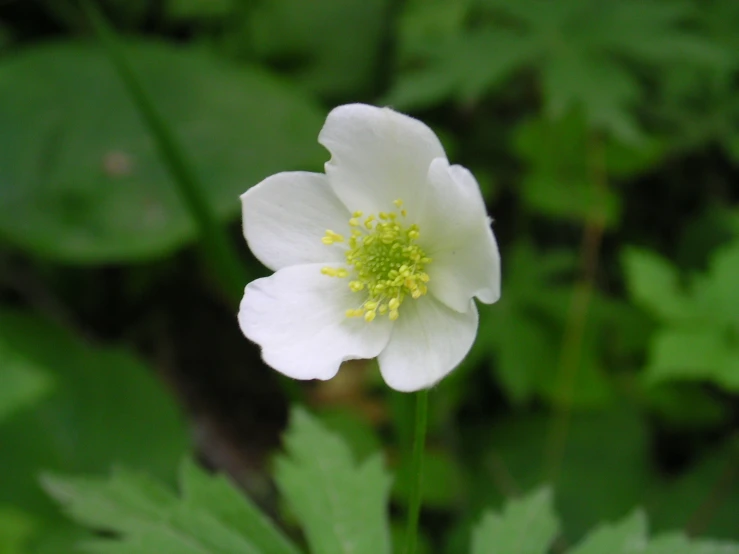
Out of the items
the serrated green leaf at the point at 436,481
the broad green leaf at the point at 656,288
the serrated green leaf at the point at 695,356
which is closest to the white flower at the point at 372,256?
the serrated green leaf at the point at 695,356

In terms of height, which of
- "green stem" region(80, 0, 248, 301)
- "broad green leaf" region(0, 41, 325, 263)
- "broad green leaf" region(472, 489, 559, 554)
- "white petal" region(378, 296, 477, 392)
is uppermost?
"broad green leaf" region(0, 41, 325, 263)

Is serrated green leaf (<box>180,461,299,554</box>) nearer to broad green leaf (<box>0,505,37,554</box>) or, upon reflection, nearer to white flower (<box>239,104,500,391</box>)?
white flower (<box>239,104,500,391</box>)

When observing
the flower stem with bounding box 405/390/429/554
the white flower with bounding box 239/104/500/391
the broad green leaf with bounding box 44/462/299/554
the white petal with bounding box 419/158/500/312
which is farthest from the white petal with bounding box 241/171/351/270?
the broad green leaf with bounding box 44/462/299/554

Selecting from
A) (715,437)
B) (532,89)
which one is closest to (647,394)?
(715,437)

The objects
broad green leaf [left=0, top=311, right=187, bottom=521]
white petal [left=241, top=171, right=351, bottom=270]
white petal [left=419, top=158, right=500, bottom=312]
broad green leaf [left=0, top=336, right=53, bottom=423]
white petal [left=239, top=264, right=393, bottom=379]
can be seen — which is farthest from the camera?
broad green leaf [left=0, top=311, right=187, bottom=521]

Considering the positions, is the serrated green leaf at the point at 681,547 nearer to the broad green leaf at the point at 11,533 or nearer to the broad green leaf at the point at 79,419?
the broad green leaf at the point at 11,533

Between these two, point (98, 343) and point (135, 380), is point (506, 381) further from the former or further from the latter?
point (98, 343)

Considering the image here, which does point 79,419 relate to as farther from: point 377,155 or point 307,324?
point 377,155
